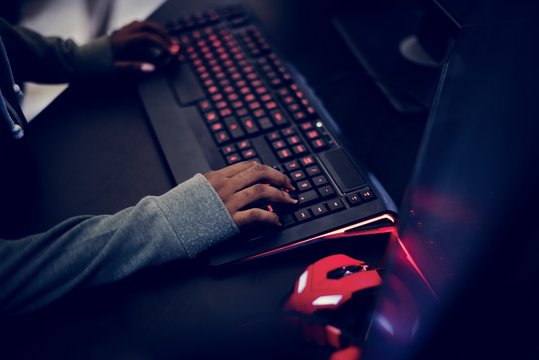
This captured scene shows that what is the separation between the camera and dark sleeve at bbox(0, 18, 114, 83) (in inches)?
24.9

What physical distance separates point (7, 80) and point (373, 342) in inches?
17.9

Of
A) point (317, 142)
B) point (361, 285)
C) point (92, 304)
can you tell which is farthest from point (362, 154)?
point (92, 304)

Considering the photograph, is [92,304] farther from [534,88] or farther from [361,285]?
[534,88]

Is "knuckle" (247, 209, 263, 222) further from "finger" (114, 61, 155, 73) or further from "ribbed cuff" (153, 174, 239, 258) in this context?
"finger" (114, 61, 155, 73)

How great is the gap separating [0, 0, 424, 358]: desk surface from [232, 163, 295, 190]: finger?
7cm

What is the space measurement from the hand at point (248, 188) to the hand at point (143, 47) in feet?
0.81

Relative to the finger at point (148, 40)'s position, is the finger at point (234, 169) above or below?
below

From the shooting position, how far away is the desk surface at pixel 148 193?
1.34 ft

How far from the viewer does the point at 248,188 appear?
0.46 metres

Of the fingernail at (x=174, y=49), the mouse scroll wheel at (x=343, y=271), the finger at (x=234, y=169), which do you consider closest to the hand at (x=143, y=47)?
the fingernail at (x=174, y=49)

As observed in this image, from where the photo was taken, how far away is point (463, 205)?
28 centimetres

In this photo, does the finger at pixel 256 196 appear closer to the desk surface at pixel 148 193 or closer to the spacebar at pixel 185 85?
the desk surface at pixel 148 193

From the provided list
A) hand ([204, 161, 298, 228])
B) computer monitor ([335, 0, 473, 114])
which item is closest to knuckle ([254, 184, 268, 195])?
hand ([204, 161, 298, 228])

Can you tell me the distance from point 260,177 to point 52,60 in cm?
36
